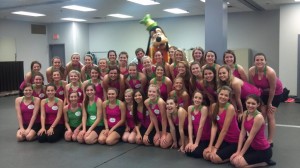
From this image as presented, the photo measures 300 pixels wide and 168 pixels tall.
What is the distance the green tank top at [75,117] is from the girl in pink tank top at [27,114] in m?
0.54

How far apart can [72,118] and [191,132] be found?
78.5 inches

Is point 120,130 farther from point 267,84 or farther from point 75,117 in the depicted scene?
point 267,84

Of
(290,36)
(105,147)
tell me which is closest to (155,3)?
(290,36)

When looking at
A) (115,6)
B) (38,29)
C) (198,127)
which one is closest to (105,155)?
(198,127)

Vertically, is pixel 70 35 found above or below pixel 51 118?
above

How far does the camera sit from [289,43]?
9031 millimetres

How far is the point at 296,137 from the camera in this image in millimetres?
4930

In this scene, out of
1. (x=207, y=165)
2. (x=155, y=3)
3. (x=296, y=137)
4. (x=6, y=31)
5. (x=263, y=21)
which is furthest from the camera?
(x=6, y=31)

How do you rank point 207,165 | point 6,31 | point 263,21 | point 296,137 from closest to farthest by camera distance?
1. point 207,165
2. point 296,137
3. point 263,21
4. point 6,31

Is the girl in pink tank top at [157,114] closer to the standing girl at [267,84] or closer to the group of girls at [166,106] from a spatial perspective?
the group of girls at [166,106]

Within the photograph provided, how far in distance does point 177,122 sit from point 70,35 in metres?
9.98

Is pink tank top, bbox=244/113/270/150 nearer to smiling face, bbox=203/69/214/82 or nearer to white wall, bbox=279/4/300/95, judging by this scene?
smiling face, bbox=203/69/214/82

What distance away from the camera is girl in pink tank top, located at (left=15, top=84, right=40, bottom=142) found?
16.1 ft

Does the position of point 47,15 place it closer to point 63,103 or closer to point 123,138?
point 63,103
